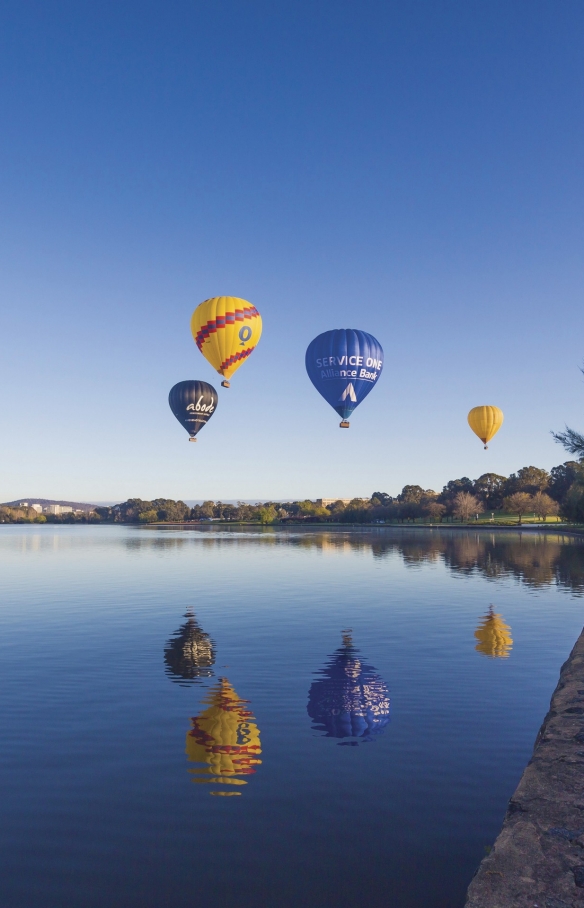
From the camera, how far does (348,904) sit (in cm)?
732

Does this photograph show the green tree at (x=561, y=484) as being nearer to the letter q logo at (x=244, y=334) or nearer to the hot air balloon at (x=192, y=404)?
the hot air balloon at (x=192, y=404)

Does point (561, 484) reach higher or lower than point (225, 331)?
lower

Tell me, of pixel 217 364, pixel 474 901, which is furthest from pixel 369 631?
pixel 217 364

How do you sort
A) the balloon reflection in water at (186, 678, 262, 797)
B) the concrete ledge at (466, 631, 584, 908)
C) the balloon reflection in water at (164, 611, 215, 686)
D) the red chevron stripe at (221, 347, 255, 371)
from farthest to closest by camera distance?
the red chevron stripe at (221, 347, 255, 371) < the balloon reflection in water at (164, 611, 215, 686) < the balloon reflection in water at (186, 678, 262, 797) < the concrete ledge at (466, 631, 584, 908)

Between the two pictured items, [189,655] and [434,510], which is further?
[434,510]

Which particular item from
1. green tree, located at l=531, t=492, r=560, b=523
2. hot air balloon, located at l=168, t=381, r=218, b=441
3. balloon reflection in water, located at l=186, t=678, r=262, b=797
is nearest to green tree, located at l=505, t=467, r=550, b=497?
green tree, located at l=531, t=492, r=560, b=523

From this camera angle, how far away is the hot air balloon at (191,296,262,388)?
55469 mm

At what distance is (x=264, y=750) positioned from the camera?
1233cm

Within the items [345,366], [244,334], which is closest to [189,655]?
[345,366]

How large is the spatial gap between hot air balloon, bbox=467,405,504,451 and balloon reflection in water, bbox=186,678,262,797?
284 feet

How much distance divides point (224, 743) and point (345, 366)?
4098 cm

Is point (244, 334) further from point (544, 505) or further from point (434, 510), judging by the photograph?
point (434, 510)

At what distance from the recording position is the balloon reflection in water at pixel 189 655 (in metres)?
18.6

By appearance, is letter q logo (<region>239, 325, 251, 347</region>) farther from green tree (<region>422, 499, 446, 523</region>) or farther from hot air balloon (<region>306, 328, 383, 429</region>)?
green tree (<region>422, 499, 446, 523</region>)
